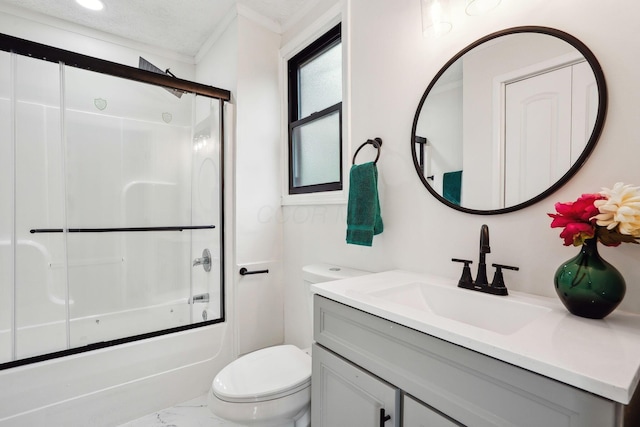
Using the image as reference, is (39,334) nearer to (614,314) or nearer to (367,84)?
(367,84)

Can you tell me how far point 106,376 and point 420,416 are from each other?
1.69 meters

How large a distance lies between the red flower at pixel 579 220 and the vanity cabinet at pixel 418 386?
0.37 meters

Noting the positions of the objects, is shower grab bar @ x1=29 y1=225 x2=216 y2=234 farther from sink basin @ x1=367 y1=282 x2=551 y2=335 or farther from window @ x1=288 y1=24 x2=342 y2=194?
sink basin @ x1=367 y1=282 x2=551 y2=335

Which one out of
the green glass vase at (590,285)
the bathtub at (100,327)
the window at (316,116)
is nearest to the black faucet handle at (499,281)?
the green glass vase at (590,285)

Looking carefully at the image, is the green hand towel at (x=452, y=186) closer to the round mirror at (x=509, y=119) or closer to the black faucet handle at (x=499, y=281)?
the round mirror at (x=509, y=119)

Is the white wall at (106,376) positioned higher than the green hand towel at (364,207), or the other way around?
the green hand towel at (364,207)

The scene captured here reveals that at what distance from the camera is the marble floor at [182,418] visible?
159 centimetres

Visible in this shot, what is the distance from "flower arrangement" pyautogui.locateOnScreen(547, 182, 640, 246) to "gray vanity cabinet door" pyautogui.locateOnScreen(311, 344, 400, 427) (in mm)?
613

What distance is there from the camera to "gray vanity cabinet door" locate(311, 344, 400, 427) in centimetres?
81

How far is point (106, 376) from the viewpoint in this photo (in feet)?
5.16

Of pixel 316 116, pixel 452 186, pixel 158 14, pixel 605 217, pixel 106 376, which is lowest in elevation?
pixel 106 376

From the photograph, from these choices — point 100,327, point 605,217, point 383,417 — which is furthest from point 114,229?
point 605,217

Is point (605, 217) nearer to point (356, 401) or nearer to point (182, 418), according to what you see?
point (356, 401)

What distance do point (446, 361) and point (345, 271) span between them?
0.87 metres
